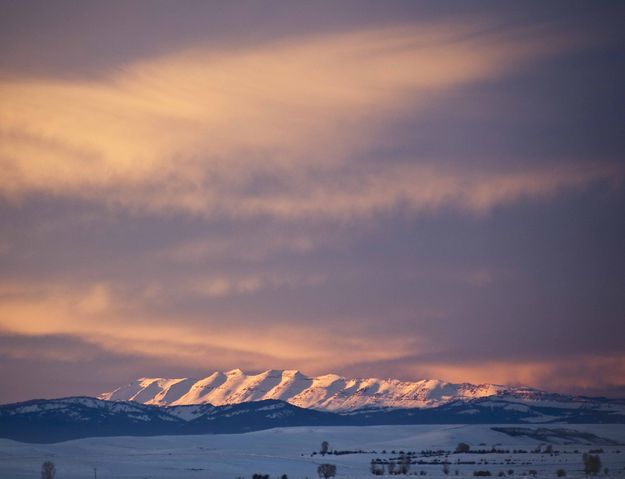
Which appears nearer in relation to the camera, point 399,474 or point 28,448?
point 399,474

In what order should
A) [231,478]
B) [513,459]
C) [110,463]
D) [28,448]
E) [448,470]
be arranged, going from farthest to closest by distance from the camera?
[28,448], [513,459], [110,463], [448,470], [231,478]

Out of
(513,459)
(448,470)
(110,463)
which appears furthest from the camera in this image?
(513,459)

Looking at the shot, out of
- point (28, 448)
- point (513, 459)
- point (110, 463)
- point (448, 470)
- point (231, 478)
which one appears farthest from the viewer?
point (28, 448)

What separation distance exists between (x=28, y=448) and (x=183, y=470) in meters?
59.7

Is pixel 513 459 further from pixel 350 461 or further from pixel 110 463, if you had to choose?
pixel 110 463

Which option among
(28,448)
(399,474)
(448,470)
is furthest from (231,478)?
(28,448)

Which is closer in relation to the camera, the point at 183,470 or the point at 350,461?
the point at 183,470

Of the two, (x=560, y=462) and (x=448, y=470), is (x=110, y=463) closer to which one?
(x=448, y=470)

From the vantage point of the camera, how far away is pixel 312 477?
13500 centimetres

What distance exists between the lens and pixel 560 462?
511 ft

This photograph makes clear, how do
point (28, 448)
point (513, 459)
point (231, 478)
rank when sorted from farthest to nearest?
point (28, 448) < point (513, 459) < point (231, 478)

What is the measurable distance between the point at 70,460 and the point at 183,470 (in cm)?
2536

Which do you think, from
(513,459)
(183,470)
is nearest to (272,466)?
(183,470)

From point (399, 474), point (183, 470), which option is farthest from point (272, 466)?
point (399, 474)
